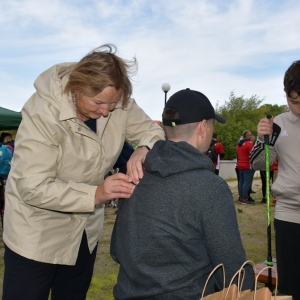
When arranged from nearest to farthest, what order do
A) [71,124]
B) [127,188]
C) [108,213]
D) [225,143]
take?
[127,188] → [71,124] → [108,213] → [225,143]

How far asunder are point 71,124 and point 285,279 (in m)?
1.88

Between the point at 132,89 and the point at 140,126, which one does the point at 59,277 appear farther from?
the point at 132,89

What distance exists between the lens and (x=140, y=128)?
2727mm

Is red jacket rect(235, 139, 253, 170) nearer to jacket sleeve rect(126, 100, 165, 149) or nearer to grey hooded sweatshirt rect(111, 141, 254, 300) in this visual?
jacket sleeve rect(126, 100, 165, 149)

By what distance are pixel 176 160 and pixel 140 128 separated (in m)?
1.00

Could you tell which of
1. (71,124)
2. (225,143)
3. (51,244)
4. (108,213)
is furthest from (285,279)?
(225,143)

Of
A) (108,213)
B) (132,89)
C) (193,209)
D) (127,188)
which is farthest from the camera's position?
(108,213)

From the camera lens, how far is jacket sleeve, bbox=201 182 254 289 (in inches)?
66.2

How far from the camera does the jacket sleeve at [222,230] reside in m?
1.68

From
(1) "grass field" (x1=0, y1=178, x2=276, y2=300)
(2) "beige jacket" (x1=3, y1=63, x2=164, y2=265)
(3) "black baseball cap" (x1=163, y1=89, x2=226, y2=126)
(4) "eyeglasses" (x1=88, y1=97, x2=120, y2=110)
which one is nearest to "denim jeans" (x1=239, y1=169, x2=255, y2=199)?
(1) "grass field" (x1=0, y1=178, x2=276, y2=300)

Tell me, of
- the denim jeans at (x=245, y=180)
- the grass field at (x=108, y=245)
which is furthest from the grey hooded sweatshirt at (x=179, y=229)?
the denim jeans at (x=245, y=180)

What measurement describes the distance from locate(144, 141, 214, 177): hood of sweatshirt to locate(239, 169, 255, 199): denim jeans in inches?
403

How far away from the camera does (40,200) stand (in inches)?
81.7

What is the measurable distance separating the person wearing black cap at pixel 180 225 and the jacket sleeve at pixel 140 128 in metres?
0.76
